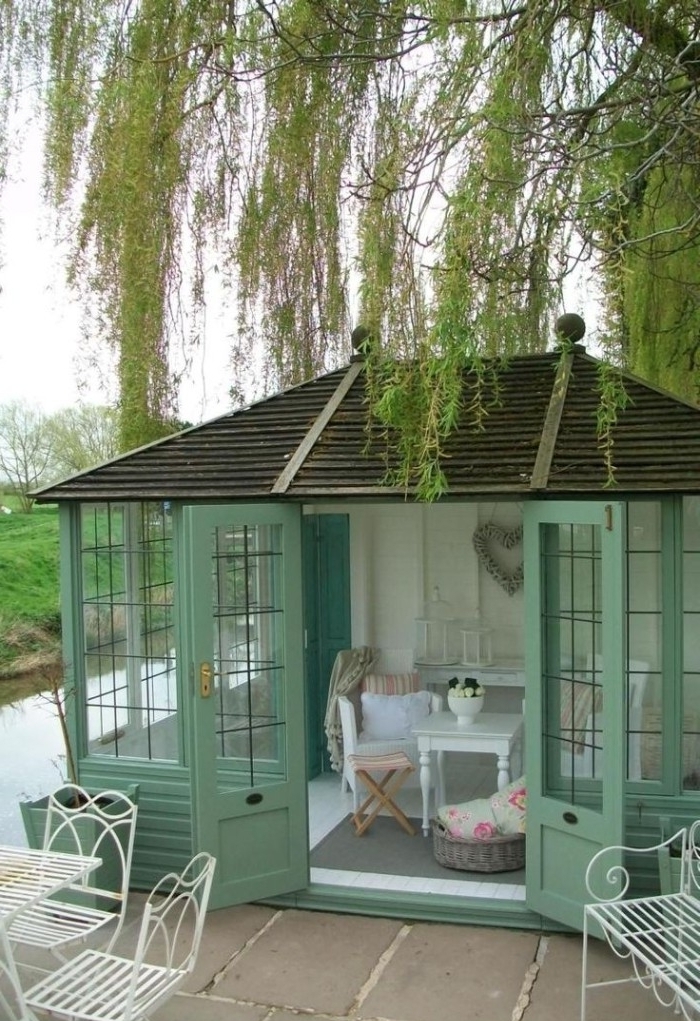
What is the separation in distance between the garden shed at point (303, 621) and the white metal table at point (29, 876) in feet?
3.14

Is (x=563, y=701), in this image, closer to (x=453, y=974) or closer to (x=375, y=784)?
(x=453, y=974)

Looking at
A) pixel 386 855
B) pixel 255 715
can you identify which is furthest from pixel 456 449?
pixel 386 855

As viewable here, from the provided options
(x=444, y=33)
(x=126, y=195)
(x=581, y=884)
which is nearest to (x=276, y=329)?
(x=126, y=195)

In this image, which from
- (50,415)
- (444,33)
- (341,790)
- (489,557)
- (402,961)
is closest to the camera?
(444,33)

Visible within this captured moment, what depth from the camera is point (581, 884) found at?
4.99 m

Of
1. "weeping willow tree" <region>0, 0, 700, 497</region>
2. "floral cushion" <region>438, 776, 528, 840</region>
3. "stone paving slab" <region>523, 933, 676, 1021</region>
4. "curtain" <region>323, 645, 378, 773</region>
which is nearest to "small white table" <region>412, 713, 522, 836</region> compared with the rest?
"floral cushion" <region>438, 776, 528, 840</region>

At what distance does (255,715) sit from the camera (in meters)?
5.67

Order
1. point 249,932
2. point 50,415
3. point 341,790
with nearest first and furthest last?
point 249,932 < point 341,790 < point 50,415

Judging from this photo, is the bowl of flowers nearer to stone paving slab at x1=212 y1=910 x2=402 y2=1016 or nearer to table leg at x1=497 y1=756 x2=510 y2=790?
table leg at x1=497 y1=756 x2=510 y2=790

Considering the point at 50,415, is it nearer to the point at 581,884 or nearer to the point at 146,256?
the point at 146,256

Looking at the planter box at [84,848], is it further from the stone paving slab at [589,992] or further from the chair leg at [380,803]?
the stone paving slab at [589,992]

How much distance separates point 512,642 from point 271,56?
522cm

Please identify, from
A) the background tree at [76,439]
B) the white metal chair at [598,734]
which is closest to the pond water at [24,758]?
the white metal chair at [598,734]

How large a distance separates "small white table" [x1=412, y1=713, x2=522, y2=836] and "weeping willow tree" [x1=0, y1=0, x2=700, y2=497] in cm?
206
